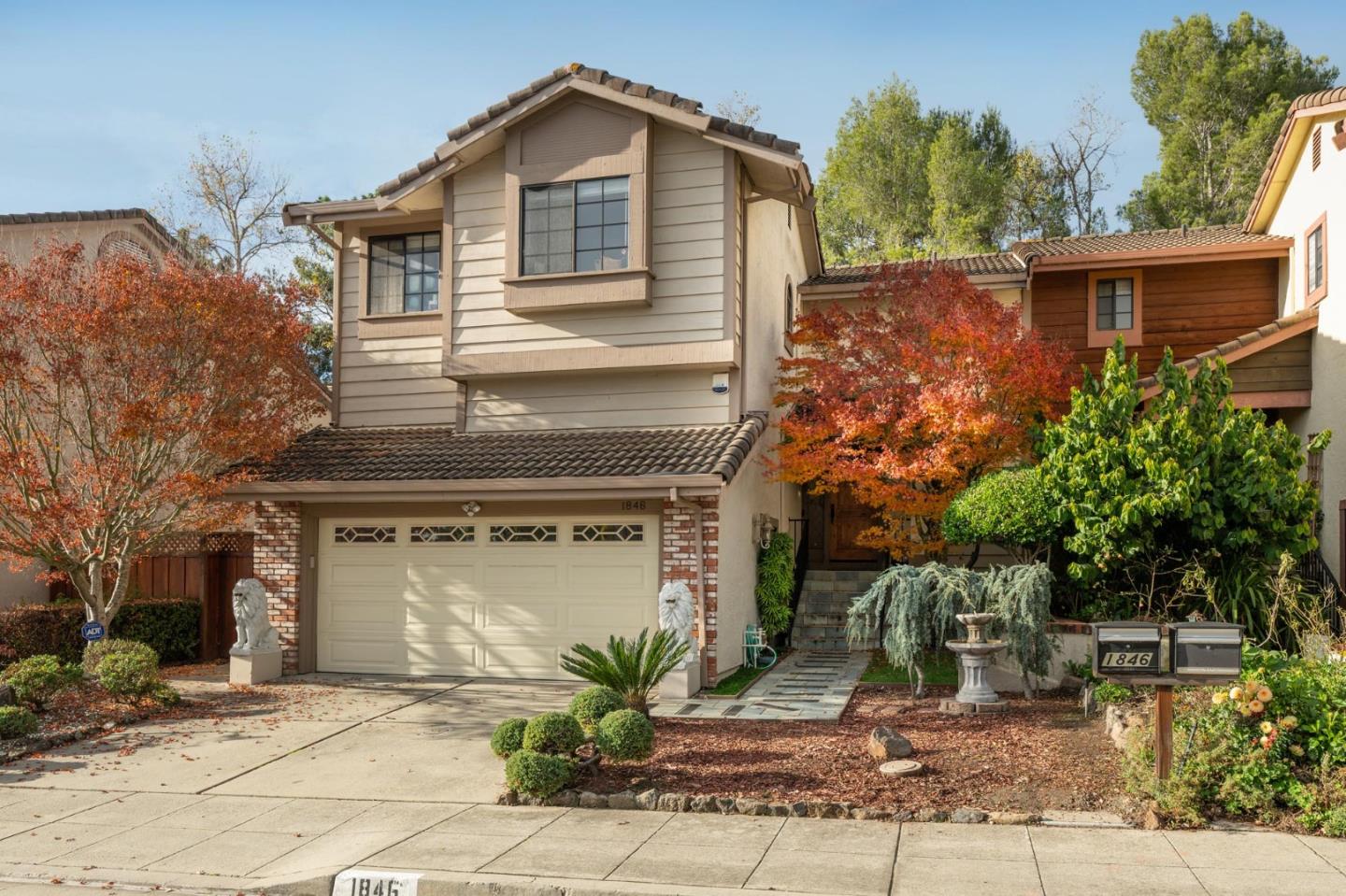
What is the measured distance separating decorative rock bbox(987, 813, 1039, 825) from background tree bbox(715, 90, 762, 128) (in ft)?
89.3

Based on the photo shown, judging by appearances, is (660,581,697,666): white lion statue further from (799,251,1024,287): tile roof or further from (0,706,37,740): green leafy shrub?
(799,251,1024,287): tile roof

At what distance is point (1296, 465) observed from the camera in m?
12.7

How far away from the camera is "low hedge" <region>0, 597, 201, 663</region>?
14875 mm

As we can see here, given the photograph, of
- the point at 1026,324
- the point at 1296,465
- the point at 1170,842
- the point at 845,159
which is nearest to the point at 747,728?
the point at 1170,842

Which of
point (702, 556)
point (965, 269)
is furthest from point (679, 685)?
point (965, 269)

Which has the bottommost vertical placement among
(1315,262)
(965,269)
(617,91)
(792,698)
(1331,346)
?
(792,698)

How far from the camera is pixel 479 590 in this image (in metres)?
14.1

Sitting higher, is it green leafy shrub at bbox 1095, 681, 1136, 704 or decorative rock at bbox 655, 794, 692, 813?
green leafy shrub at bbox 1095, 681, 1136, 704

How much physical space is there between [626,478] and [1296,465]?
26.0ft

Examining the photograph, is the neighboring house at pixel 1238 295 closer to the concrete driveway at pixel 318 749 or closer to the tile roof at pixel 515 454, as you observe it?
the tile roof at pixel 515 454

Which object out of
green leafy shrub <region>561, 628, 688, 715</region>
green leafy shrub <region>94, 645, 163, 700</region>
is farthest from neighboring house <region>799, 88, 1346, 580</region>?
green leafy shrub <region>94, 645, 163, 700</region>

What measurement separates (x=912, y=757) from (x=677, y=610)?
3782 millimetres

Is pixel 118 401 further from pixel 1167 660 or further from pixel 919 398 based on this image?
pixel 1167 660

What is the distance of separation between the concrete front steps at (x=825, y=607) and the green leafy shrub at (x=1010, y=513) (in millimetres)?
2864
